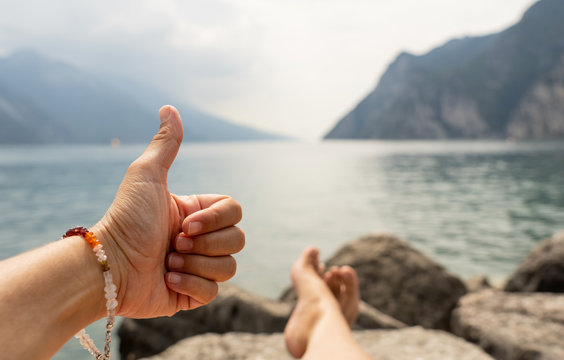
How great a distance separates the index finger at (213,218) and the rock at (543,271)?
531 cm

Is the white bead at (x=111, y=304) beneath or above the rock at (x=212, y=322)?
above

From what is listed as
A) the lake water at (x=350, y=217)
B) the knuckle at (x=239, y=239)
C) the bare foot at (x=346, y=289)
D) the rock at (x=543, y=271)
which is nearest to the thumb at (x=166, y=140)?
the knuckle at (x=239, y=239)

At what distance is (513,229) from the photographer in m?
11.8

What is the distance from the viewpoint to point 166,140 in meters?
1.59

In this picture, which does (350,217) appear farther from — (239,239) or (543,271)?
(239,239)

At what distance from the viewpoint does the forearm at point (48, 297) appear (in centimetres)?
110

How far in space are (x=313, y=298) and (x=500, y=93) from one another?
142 m

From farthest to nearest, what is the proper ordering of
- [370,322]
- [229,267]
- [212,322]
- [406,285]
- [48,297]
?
1. [406,285]
2. [212,322]
3. [370,322]
4. [229,267]
5. [48,297]

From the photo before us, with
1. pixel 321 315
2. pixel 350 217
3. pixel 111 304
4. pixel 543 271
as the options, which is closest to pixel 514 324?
pixel 321 315

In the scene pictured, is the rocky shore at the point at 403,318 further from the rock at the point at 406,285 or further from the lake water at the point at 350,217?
the lake water at the point at 350,217

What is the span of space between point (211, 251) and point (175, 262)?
0.55ft

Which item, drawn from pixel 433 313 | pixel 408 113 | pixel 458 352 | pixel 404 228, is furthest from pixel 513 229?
pixel 408 113

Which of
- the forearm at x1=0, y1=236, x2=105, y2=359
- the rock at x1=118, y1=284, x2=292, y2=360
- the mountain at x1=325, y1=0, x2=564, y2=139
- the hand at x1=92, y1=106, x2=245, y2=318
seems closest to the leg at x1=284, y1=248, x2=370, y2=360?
the rock at x1=118, y1=284, x2=292, y2=360

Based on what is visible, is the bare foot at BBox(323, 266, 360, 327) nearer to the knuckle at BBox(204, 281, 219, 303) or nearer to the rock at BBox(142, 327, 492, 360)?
the rock at BBox(142, 327, 492, 360)
